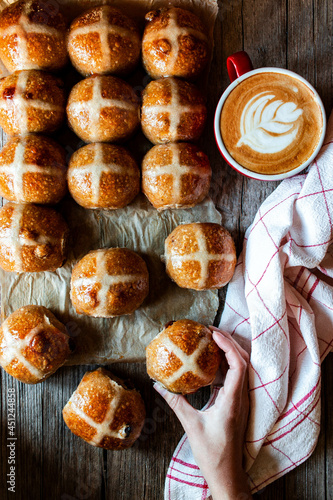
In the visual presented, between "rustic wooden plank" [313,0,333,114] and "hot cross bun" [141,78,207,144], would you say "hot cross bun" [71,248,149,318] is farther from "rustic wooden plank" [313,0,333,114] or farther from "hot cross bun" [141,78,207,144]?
"rustic wooden plank" [313,0,333,114]

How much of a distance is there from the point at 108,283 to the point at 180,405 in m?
0.46

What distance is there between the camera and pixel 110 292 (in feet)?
3.91

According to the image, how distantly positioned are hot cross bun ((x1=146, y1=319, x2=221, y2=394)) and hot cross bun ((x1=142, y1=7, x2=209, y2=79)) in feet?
2.66

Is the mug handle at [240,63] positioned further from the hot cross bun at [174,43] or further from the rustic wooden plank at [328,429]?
the rustic wooden plank at [328,429]

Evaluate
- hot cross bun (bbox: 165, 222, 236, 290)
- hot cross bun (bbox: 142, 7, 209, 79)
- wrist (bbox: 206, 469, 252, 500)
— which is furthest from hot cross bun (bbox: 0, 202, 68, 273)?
wrist (bbox: 206, 469, 252, 500)

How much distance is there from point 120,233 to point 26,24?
698 millimetres

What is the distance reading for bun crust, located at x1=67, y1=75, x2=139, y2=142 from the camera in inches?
46.8

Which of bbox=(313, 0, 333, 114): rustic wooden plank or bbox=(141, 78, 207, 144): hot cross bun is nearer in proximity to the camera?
bbox=(141, 78, 207, 144): hot cross bun

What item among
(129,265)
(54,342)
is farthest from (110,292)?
(54,342)

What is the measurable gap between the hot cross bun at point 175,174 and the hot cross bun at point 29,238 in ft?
1.09

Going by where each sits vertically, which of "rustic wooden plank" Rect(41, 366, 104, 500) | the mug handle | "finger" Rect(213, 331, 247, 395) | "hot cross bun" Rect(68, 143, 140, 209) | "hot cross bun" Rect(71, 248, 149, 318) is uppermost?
the mug handle

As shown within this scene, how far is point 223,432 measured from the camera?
1185mm

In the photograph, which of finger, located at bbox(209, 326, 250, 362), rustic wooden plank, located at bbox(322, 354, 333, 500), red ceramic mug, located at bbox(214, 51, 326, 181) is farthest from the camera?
rustic wooden plank, located at bbox(322, 354, 333, 500)

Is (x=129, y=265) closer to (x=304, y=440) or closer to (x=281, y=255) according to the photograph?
(x=281, y=255)
